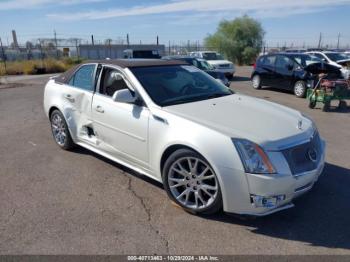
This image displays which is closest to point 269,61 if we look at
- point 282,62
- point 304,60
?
point 282,62

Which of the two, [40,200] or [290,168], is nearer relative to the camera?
[290,168]

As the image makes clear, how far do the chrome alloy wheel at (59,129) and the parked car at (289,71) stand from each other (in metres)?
8.31

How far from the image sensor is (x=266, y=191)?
290cm

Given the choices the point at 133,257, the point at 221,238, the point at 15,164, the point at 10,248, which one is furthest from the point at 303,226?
the point at 15,164

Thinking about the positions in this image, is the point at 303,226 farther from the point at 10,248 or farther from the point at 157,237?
the point at 10,248

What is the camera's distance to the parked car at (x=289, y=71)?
1086 centimetres

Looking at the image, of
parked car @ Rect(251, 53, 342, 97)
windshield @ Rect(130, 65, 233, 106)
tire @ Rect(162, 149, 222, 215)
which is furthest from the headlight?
parked car @ Rect(251, 53, 342, 97)

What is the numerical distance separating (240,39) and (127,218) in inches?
1306

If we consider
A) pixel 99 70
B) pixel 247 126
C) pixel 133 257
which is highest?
pixel 99 70

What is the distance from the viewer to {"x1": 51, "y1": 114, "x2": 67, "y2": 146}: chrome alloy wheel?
5315mm

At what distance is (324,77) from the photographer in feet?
31.7

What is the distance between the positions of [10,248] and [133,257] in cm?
116

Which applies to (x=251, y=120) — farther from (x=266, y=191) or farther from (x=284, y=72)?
(x=284, y=72)

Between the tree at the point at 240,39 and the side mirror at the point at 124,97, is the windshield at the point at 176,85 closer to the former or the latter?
the side mirror at the point at 124,97
